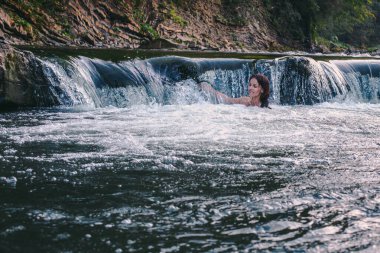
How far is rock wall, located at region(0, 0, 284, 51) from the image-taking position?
19.6 m

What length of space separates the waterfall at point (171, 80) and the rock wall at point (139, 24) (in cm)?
636

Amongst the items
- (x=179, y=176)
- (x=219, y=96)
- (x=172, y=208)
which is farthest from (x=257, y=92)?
(x=172, y=208)

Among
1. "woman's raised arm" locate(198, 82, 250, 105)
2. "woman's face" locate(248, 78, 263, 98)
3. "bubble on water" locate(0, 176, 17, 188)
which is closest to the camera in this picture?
"bubble on water" locate(0, 176, 17, 188)

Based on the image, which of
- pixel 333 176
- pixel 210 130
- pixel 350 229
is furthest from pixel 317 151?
pixel 350 229

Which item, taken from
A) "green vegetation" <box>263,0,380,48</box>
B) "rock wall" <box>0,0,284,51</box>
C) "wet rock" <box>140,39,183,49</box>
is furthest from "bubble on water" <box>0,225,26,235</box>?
"green vegetation" <box>263,0,380,48</box>

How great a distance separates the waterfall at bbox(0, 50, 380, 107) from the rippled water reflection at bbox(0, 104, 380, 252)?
7.85 feet

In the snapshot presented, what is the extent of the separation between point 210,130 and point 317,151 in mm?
2004

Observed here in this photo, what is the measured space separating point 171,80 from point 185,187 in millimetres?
8296

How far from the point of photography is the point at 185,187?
5.11 m

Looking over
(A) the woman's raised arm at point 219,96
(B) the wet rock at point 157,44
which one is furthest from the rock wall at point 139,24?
(A) the woman's raised arm at point 219,96

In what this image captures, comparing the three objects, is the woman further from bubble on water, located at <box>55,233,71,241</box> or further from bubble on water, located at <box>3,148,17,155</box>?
bubble on water, located at <box>55,233,71,241</box>

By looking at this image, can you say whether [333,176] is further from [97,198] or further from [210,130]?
[210,130]

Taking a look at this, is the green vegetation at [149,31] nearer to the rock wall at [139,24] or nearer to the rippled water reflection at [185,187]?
the rock wall at [139,24]

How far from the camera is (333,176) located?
5.61 metres
